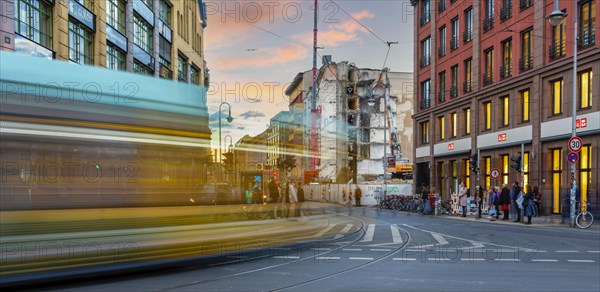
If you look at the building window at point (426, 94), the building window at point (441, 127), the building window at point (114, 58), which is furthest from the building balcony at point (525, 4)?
the building window at point (114, 58)

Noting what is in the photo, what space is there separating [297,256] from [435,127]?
32.8 m

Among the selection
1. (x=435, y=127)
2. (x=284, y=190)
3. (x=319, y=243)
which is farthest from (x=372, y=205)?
(x=319, y=243)

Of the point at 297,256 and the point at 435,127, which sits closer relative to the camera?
the point at 297,256

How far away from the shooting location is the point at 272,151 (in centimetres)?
2089

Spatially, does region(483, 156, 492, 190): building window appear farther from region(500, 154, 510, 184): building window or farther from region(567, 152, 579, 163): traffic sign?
region(567, 152, 579, 163): traffic sign

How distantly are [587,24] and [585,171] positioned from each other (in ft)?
22.2

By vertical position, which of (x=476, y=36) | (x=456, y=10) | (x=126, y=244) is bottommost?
(x=126, y=244)

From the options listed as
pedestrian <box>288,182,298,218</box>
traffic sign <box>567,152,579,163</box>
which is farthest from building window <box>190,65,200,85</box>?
traffic sign <box>567,152,579,163</box>

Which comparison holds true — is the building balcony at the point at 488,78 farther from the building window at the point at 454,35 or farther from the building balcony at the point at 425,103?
the building balcony at the point at 425,103

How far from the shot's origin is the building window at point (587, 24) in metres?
25.9

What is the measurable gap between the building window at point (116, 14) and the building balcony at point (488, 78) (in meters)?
21.7

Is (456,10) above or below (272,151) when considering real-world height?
above

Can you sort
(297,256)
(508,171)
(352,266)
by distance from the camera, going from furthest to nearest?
(508,171) → (297,256) → (352,266)

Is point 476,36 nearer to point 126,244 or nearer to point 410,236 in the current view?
point 410,236
